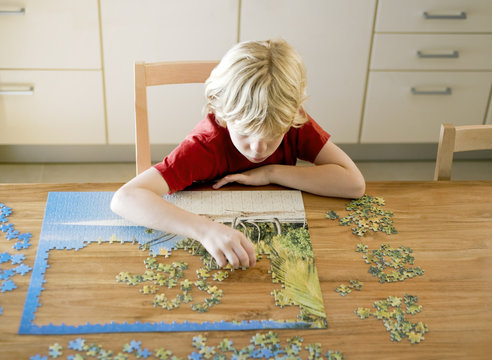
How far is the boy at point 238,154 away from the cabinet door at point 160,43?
1.40 m

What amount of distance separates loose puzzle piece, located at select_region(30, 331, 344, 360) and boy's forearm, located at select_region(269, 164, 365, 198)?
1.59 feet

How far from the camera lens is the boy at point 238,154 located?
1170 mm

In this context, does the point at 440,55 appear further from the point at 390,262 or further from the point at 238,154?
the point at 390,262

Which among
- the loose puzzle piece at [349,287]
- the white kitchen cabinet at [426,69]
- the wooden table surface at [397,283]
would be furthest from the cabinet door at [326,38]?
the loose puzzle piece at [349,287]

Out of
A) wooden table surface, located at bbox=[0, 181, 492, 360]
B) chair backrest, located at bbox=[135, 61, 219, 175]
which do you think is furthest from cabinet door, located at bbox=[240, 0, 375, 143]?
wooden table surface, located at bbox=[0, 181, 492, 360]

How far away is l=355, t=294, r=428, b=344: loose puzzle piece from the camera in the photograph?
979 mm

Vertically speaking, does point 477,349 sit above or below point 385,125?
above

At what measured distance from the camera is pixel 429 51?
285 centimetres

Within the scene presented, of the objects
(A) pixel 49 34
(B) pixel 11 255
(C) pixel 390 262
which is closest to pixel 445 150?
(C) pixel 390 262

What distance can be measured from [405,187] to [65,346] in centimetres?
91

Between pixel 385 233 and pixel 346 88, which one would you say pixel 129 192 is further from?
pixel 346 88

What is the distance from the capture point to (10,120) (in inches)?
110

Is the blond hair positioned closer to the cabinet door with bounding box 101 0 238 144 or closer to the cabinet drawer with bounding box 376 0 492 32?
the cabinet door with bounding box 101 0 238 144

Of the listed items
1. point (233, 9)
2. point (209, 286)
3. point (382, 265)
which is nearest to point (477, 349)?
point (382, 265)
